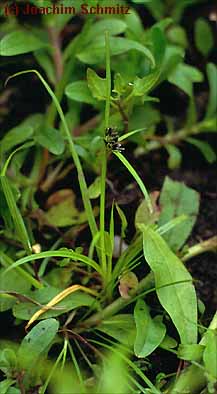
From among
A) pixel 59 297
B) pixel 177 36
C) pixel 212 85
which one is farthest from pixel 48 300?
pixel 177 36

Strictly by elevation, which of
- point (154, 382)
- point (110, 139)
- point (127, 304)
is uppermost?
point (110, 139)

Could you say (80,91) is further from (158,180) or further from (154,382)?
(154,382)

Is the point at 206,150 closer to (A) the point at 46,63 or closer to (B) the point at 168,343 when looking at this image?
(A) the point at 46,63

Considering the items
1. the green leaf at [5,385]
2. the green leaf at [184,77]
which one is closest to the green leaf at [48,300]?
the green leaf at [5,385]

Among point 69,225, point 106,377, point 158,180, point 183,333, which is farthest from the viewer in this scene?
point 158,180

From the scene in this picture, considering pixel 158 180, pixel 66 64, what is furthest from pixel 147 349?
pixel 66 64

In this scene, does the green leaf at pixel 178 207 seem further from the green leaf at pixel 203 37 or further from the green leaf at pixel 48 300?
the green leaf at pixel 203 37
